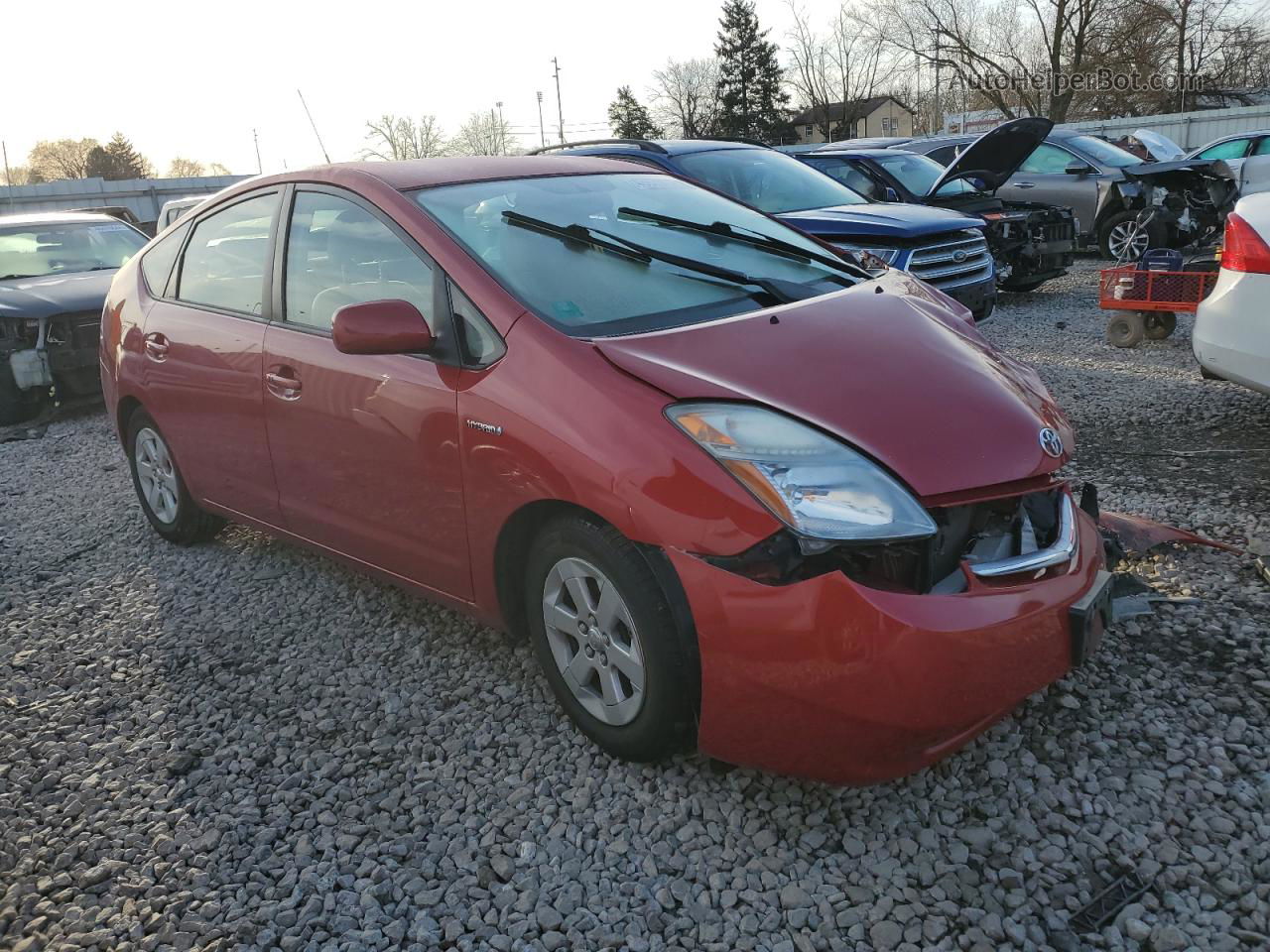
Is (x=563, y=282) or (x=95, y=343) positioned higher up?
(x=563, y=282)

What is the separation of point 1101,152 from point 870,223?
24.0ft

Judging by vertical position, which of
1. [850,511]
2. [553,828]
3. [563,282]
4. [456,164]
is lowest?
[553,828]

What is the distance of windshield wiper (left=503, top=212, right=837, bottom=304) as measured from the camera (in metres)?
3.25

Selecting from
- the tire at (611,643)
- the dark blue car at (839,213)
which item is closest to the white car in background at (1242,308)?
the dark blue car at (839,213)

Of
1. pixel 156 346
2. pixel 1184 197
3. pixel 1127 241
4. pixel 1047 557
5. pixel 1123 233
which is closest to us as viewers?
pixel 1047 557

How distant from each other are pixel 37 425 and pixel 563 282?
717 cm

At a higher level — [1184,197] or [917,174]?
[917,174]

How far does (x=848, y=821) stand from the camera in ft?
8.55

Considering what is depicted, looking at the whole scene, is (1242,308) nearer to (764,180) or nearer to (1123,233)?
(764,180)

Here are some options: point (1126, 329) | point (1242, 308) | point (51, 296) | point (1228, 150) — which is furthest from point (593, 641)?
point (1228, 150)

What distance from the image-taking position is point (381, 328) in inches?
115

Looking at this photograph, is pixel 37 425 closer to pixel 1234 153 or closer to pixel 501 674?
pixel 501 674

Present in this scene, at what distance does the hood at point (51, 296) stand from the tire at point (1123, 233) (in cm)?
1040

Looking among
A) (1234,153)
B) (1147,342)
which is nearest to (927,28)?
(1234,153)
